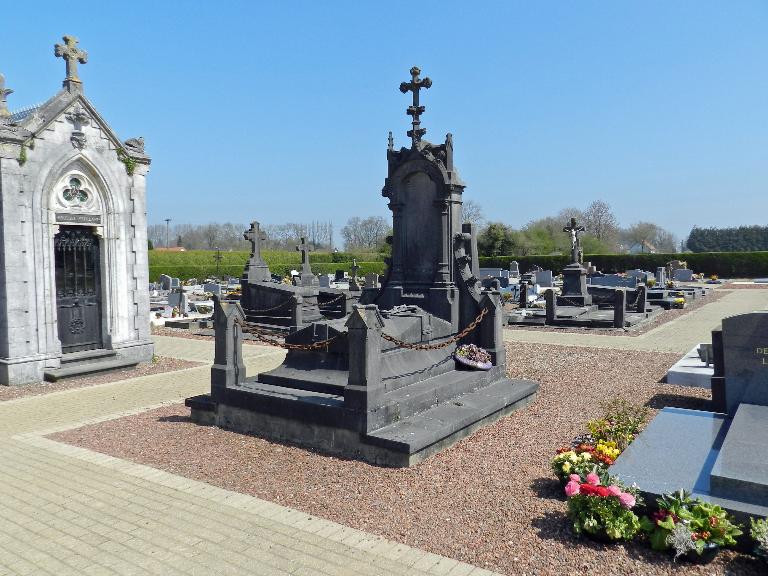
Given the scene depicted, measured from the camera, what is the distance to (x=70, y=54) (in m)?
11.8

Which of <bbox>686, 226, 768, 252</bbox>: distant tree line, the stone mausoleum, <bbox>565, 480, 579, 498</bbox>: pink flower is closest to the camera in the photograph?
<bbox>565, 480, 579, 498</bbox>: pink flower

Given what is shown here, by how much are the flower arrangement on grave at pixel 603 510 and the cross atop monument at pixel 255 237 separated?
52.8ft

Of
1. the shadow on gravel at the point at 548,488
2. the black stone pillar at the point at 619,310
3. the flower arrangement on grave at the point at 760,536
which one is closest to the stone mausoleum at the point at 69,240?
the shadow on gravel at the point at 548,488

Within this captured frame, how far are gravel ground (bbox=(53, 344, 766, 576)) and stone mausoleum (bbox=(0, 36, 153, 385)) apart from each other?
3941 millimetres

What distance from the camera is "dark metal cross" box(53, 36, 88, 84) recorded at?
1170cm

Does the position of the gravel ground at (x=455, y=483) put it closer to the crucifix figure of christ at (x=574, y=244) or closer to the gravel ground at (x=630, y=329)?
the gravel ground at (x=630, y=329)

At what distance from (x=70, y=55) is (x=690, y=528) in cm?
1329

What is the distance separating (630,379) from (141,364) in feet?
33.8

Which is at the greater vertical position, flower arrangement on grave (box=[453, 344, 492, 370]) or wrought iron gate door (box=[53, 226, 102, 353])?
wrought iron gate door (box=[53, 226, 102, 353])

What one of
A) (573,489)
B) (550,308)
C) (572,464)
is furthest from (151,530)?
(550,308)

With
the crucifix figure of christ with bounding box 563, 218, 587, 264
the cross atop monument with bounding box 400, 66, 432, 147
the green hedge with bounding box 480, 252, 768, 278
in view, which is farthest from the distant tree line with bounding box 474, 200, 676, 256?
the cross atop monument with bounding box 400, 66, 432, 147

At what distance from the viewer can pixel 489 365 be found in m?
9.45

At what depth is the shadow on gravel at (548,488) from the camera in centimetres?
552

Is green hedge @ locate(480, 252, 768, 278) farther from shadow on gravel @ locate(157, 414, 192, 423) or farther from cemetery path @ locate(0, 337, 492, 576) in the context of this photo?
cemetery path @ locate(0, 337, 492, 576)
